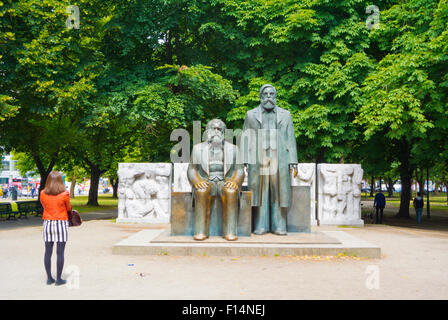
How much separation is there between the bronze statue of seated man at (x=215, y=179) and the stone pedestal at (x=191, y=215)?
368mm

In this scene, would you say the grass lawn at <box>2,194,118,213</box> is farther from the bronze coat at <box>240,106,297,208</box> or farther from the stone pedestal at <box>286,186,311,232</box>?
the stone pedestal at <box>286,186,311,232</box>

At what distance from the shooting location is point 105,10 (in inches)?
928

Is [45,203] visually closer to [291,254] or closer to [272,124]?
[291,254]

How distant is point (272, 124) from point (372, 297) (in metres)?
6.46

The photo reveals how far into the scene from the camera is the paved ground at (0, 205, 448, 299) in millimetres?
6781

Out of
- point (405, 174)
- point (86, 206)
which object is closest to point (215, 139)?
point (405, 174)

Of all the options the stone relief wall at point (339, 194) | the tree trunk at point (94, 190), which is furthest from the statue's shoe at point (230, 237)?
the tree trunk at point (94, 190)

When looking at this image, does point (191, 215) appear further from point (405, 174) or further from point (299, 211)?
point (405, 174)

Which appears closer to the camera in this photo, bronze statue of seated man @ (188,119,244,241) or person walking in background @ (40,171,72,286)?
person walking in background @ (40,171,72,286)

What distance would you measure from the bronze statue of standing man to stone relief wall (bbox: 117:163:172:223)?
27.9 feet

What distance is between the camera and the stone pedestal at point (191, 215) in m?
11.5

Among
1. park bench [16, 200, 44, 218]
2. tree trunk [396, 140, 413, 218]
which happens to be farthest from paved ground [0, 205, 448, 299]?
tree trunk [396, 140, 413, 218]

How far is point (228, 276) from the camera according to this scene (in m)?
8.09

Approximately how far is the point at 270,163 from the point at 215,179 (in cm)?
165
